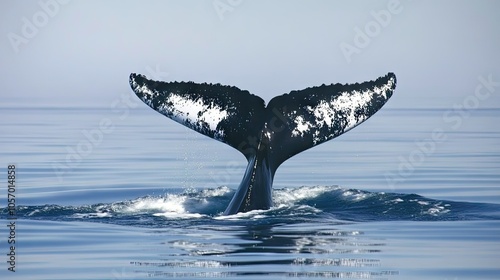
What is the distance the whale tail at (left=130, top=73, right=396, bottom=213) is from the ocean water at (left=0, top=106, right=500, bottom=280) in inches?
31.1

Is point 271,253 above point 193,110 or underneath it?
underneath

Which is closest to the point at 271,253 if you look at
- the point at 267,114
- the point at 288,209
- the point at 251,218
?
the point at 251,218

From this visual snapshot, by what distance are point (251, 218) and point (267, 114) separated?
1446mm

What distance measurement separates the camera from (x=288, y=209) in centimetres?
1577

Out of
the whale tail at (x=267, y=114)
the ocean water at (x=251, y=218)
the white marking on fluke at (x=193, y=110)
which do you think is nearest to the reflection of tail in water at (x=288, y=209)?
the ocean water at (x=251, y=218)

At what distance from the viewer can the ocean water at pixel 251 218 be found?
11812 mm

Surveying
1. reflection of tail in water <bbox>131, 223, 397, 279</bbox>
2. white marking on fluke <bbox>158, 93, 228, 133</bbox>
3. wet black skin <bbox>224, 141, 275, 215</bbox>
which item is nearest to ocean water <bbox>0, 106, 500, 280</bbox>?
reflection of tail in water <bbox>131, 223, 397, 279</bbox>

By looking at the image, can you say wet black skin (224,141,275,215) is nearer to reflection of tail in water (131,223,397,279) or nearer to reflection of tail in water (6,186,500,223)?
reflection of tail in water (6,186,500,223)

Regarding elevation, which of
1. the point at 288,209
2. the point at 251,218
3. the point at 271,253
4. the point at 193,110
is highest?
the point at 193,110

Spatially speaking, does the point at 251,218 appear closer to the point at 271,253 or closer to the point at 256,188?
the point at 256,188

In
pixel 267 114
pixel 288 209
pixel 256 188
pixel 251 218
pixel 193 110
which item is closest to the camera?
pixel 251 218

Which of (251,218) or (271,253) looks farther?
(251,218)

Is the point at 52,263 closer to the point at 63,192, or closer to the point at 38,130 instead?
the point at 63,192

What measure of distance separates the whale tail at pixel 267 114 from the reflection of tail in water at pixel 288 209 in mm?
746
